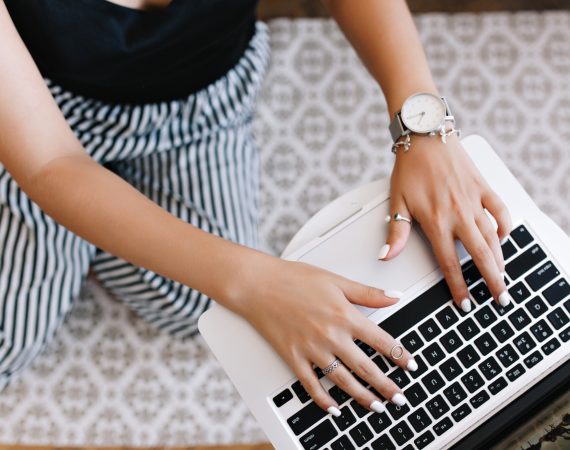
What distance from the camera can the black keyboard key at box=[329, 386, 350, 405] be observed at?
0.69m

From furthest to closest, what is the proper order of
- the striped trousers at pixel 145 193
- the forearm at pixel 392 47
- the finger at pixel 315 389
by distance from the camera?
the striped trousers at pixel 145 193, the forearm at pixel 392 47, the finger at pixel 315 389

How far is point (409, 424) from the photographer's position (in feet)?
2.24

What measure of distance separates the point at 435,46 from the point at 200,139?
66 centimetres

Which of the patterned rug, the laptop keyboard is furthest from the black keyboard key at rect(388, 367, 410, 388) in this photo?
the patterned rug

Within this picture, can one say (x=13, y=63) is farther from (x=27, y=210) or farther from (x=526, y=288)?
(x=526, y=288)

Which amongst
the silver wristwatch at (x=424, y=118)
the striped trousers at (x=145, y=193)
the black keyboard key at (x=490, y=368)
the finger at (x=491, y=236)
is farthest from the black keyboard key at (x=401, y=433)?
the striped trousers at (x=145, y=193)

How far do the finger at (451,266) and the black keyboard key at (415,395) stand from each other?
10 cm

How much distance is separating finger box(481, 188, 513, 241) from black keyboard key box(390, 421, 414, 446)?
0.24 m

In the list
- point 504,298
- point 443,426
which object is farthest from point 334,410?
point 504,298

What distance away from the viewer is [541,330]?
700 millimetres

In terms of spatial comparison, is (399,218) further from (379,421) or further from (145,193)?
(145,193)

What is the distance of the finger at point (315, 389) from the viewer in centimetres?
67

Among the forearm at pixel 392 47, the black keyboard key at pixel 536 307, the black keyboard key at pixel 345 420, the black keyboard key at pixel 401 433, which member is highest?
the forearm at pixel 392 47

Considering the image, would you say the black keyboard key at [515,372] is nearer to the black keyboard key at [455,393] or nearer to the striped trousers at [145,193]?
the black keyboard key at [455,393]
